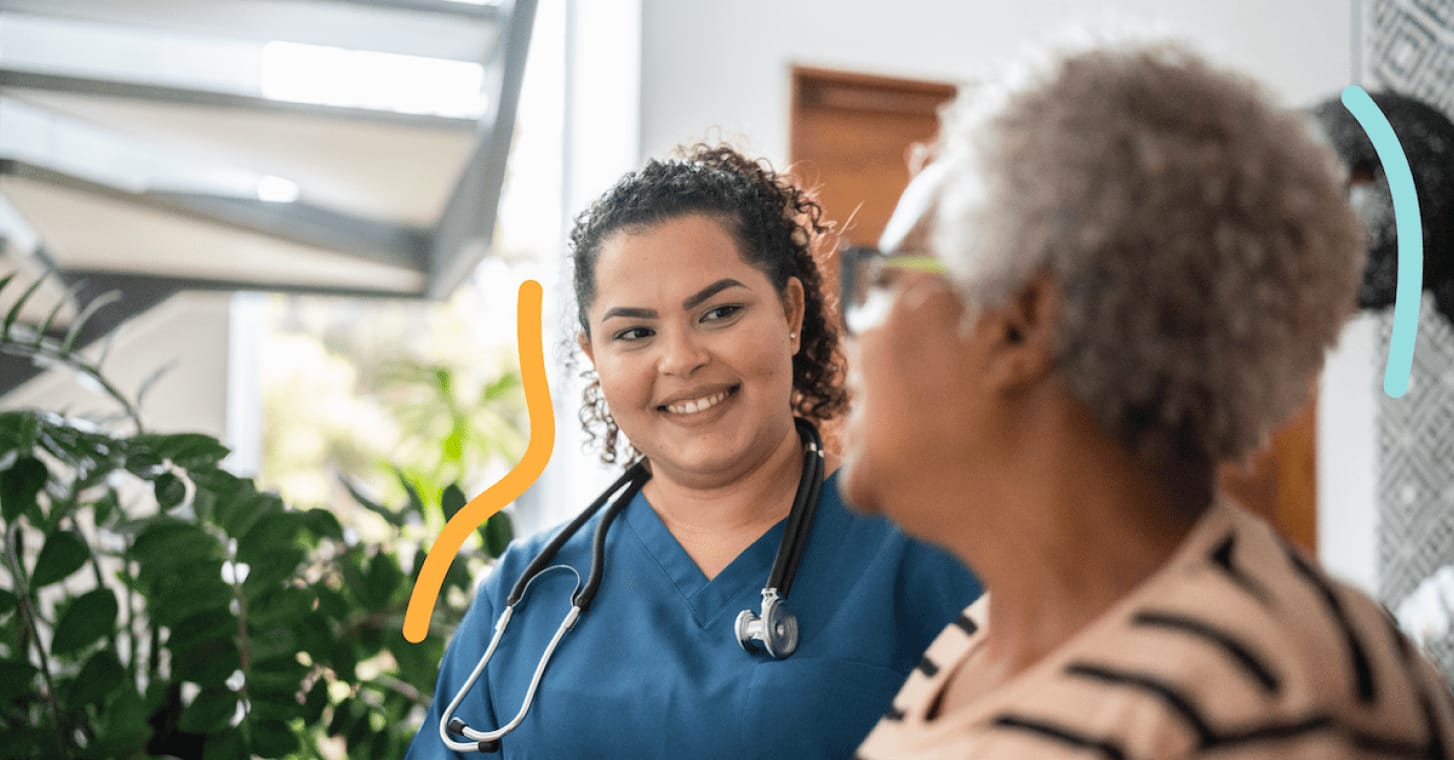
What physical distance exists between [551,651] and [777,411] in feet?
1.06

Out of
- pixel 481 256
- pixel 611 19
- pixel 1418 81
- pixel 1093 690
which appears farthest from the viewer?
pixel 611 19

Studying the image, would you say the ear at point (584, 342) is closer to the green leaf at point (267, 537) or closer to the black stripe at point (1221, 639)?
the green leaf at point (267, 537)

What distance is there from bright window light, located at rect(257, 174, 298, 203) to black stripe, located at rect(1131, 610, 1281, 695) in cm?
208

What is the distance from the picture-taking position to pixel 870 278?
0.72 meters

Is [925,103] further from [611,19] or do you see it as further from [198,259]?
[198,259]

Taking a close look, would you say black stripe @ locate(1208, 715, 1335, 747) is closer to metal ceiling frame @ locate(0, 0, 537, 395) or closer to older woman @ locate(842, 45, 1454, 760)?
older woman @ locate(842, 45, 1454, 760)

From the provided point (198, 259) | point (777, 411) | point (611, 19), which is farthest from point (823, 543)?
point (611, 19)

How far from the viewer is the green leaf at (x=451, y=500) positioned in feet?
5.49

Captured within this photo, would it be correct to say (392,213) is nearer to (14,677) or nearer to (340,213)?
(340,213)

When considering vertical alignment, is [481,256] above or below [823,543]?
above

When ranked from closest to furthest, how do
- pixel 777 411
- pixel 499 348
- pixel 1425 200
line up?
1. pixel 1425 200
2. pixel 777 411
3. pixel 499 348

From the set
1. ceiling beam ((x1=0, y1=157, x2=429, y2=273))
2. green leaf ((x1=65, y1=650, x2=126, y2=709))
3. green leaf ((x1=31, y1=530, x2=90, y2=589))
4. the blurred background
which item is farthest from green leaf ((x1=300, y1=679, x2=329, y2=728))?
ceiling beam ((x1=0, y1=157, x2=429, y2=273))

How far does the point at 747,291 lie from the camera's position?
1.23 meters

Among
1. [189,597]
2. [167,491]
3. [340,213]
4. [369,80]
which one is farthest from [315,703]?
[340,213]
